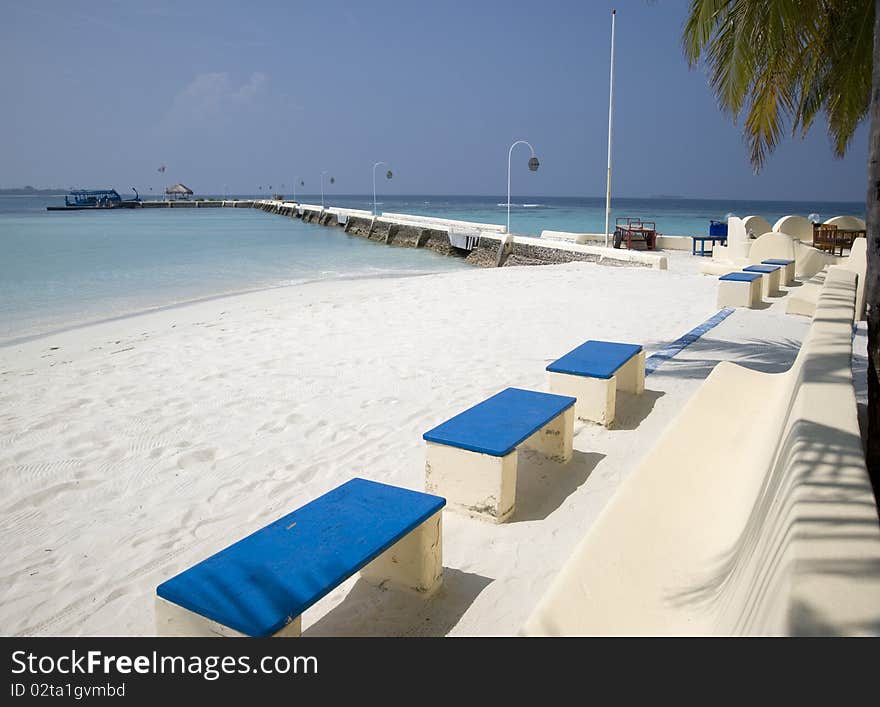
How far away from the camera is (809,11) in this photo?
6000 mm

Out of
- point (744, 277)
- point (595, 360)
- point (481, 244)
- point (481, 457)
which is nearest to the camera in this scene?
point (481, 457)

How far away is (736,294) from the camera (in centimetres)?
951

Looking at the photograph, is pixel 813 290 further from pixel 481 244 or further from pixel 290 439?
pixel 481 244

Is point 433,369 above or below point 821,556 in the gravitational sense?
below

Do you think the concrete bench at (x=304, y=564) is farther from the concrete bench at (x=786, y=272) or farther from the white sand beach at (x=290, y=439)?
the concrete bench at (x=786, y=272)

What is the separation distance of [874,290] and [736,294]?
23.7 feet

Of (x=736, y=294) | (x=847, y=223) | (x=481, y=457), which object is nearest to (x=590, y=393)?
(x=481, y=457)

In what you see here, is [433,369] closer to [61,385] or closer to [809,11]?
[61,385]

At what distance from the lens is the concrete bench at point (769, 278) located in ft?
34.0

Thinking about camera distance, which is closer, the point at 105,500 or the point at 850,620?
the point at 850,620

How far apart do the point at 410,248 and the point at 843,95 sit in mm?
25666

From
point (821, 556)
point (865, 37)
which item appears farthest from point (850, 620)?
point (865, 37)
